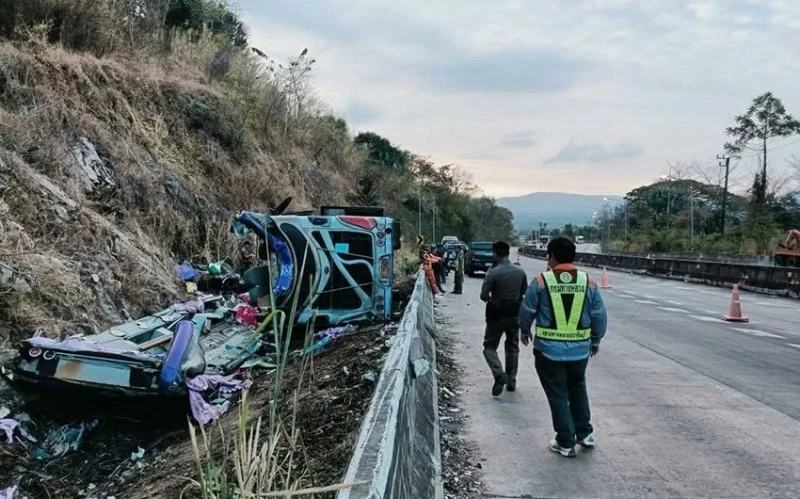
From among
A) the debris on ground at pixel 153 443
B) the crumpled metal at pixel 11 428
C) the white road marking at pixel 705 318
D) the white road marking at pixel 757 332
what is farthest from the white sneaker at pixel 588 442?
the white road marking at pixel 705 318

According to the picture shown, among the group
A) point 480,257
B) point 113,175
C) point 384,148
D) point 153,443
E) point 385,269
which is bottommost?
point 153,443

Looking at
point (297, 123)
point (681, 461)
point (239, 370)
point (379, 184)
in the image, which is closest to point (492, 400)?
point (681, 461)

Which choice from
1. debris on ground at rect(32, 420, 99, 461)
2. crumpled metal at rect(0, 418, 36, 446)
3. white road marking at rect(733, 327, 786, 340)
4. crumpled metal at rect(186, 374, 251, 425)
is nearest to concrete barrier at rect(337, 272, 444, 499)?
crumpled metal at rect(186, 374, 251, 425)

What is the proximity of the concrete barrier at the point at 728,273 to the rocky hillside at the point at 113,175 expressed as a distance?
1745cm

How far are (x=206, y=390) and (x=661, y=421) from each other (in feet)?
16.3

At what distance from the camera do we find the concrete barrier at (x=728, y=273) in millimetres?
23906

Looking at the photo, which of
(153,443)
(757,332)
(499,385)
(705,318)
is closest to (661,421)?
(499,385)

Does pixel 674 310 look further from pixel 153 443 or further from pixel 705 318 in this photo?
pixel 153 443

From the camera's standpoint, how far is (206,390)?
7750mm

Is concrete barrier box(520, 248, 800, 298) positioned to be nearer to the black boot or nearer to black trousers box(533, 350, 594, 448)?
the black boot

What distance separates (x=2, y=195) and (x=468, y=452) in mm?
7276

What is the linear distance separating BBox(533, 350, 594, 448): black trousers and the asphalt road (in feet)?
0.66

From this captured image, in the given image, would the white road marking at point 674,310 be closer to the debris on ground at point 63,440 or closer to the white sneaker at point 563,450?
the white sneaker at point 563,450

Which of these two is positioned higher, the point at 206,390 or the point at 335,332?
the point at 335,332
